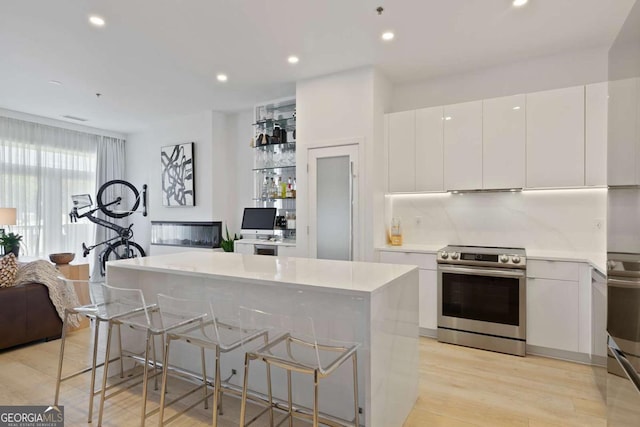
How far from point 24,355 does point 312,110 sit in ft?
12.8

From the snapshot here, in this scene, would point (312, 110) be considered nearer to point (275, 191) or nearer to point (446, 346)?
point (275, 191)

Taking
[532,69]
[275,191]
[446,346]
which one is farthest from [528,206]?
[275,191]

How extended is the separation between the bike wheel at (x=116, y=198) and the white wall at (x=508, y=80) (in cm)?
530

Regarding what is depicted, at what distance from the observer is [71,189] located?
6496mm

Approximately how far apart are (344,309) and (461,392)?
133 cm

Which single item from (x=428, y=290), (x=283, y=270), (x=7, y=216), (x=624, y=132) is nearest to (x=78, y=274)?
(x=7, y=216)

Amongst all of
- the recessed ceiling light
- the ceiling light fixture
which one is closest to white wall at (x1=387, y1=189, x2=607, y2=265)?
the ceiling light fixture

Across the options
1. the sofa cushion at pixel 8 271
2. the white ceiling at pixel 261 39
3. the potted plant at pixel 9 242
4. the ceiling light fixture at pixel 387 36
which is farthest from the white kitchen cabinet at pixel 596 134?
the potted plant at pixel 9 242

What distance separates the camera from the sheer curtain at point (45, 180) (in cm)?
563

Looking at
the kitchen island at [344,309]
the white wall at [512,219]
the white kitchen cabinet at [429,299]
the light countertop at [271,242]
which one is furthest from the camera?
the light countertop at [271,242]

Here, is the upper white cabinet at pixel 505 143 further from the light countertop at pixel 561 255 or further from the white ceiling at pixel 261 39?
the light countertop at pixel 561 255

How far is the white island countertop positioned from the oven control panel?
1329 millimetres

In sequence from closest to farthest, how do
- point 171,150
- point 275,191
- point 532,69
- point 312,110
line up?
point 532,69 → point 312,110 → point 275,191 → point 171,150

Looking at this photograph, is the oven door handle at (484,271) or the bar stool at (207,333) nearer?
the bar stool at (207,333)
